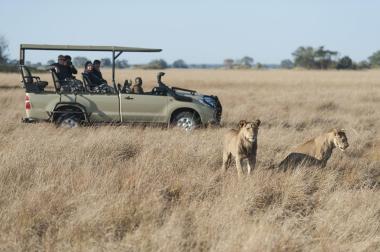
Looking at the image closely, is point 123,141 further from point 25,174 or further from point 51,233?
point 51,233

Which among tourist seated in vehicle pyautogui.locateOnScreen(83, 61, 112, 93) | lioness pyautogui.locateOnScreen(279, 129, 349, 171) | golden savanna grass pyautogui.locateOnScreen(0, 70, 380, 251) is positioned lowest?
golden savanna grass pyautogui.locateOnScreen(0, 70, 380, 251)

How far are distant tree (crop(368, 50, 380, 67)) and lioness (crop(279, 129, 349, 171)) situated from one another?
315 feet

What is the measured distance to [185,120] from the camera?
12055mm

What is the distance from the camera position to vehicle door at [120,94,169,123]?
11.8 m

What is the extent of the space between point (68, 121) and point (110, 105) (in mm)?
888

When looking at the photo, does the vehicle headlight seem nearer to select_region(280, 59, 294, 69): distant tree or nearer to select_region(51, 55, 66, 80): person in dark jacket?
select_region(51, 55, 66, 80): person in dark jacket

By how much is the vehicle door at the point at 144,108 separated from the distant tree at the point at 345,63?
264ft

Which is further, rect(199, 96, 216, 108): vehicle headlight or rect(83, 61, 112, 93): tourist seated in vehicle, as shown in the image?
rect(199, 96, 216, 108): vehicle headlight

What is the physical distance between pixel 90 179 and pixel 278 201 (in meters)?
2.07

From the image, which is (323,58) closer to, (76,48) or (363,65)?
(363,65)

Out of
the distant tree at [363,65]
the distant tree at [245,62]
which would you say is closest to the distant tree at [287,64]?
the distant tree at [245,62]

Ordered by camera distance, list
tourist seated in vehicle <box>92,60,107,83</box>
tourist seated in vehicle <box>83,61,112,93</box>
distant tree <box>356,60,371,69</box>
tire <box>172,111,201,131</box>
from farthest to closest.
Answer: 1. distant tree <box>356,60,371,69</box>
2. tourist seated in vehicle <box>92,60,107,83</box>
3. tire <box>172,111,201,131</box>
4. tourist seated in vehicle <box>83,61,112,93</box>

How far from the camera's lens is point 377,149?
409 inches

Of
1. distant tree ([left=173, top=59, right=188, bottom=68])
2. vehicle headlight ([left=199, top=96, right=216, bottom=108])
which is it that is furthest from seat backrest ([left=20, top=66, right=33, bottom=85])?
distant tree ([left=173, top=59, right=188, bottom=68])
